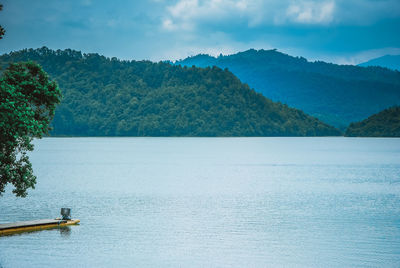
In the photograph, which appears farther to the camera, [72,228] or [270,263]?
[72,228]

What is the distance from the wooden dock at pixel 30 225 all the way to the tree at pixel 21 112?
250 centimetres

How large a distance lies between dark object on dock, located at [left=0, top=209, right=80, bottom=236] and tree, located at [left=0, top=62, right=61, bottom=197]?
2.50 metres

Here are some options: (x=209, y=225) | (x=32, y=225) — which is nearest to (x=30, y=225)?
(x=32, y=225)

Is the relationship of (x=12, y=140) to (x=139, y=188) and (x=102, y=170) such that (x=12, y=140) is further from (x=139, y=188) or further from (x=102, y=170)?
(x=102, y=170)

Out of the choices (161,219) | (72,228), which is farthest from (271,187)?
(72,228)

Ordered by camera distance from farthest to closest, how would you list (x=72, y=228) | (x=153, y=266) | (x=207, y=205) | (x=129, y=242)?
(x=207, y=205) → (x=72, y=228) → (x=129, y=242) → (x=153, y=266)

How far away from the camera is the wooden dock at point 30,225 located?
994 inches

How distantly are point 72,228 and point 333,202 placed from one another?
2012 cm

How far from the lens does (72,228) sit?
27.2 metres

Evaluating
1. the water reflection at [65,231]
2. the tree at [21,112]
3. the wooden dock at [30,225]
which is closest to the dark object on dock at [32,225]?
the wooden dock at [30,225]

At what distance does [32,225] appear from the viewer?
26219mm

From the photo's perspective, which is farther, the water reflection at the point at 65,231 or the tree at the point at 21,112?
the water reflection at the point at 65,231

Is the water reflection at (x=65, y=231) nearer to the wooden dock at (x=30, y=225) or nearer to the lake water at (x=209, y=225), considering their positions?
the lake water at (x=209, y=225)

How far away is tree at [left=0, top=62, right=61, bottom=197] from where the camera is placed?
20.8m
